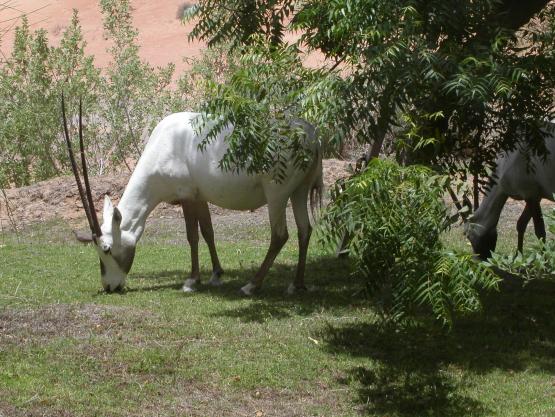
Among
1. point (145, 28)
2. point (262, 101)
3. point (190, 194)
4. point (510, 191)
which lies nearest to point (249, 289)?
point (190, 194)

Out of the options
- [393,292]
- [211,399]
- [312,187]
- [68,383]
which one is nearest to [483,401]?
[393,292]

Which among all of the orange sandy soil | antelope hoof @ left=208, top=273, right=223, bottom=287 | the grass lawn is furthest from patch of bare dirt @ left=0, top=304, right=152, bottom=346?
the orange sandy soil

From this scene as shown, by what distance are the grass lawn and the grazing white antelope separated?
0.40 meters

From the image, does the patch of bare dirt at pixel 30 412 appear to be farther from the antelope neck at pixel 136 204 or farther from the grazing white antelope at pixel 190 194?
the antelope neck at pixel 136 204

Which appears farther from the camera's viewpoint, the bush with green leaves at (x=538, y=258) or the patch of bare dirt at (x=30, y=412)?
the patch of bare dirt at (x=30, y=412)

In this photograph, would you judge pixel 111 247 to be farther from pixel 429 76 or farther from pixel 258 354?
pixel 429 76

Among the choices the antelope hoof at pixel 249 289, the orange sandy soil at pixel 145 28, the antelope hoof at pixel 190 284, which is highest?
the orange sandy soil at pixel 145 28

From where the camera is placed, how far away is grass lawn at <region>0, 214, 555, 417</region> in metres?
6.77

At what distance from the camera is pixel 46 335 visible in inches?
A: 317

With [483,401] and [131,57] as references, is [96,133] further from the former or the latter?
[483,401]

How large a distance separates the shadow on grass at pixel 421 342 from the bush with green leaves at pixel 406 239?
0.63m

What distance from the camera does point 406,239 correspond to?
6.50m

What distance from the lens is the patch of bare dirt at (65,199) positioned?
55.3 feet

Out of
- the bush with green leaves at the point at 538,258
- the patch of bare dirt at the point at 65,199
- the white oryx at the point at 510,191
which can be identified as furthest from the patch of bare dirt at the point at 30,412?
the patch of bare dirt at the point at 65,199
